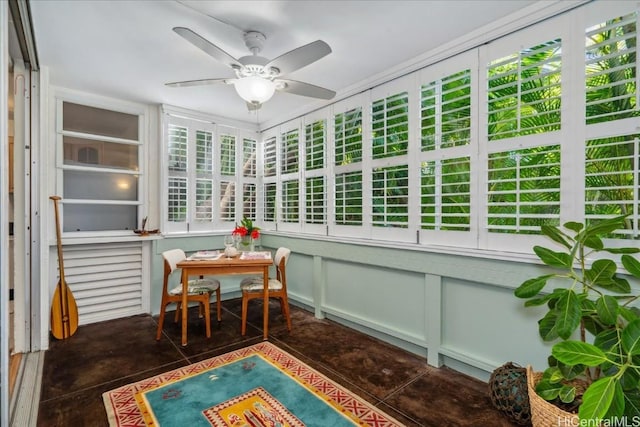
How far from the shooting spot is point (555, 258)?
1.64 m

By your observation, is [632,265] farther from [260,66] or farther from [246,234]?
[246,234]

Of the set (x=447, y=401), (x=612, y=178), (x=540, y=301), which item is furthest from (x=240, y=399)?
(x=612, y=178)

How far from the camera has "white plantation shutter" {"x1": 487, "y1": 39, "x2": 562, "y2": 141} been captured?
75.6 inches

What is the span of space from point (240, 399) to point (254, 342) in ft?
2.91

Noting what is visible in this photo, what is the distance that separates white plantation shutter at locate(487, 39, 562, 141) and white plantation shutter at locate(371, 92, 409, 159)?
0.69m

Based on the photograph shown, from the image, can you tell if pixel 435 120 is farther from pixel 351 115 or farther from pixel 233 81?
pixel 233 81

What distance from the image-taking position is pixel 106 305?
3.48 meters

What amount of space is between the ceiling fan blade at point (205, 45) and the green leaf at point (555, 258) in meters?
2.11

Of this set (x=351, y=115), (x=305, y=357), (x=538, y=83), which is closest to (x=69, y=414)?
(x=305, y=357)

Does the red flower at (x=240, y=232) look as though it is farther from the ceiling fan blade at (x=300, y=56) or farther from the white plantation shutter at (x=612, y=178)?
the white plantation shutter at (x=612, y=178)

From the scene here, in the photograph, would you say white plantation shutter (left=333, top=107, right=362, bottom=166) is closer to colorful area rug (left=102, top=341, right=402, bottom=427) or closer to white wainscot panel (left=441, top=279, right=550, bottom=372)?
white wainscot panel (left=441, top=279, right=550, bottom=372)

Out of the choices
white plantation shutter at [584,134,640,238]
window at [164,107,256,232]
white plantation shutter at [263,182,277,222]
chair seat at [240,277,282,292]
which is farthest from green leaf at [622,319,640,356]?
window at [164,107,256,232]

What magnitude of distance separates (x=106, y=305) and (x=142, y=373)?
5.18 ft

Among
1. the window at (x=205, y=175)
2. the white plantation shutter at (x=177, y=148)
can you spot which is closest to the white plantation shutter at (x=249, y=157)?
the window at (x=205, y=175)
